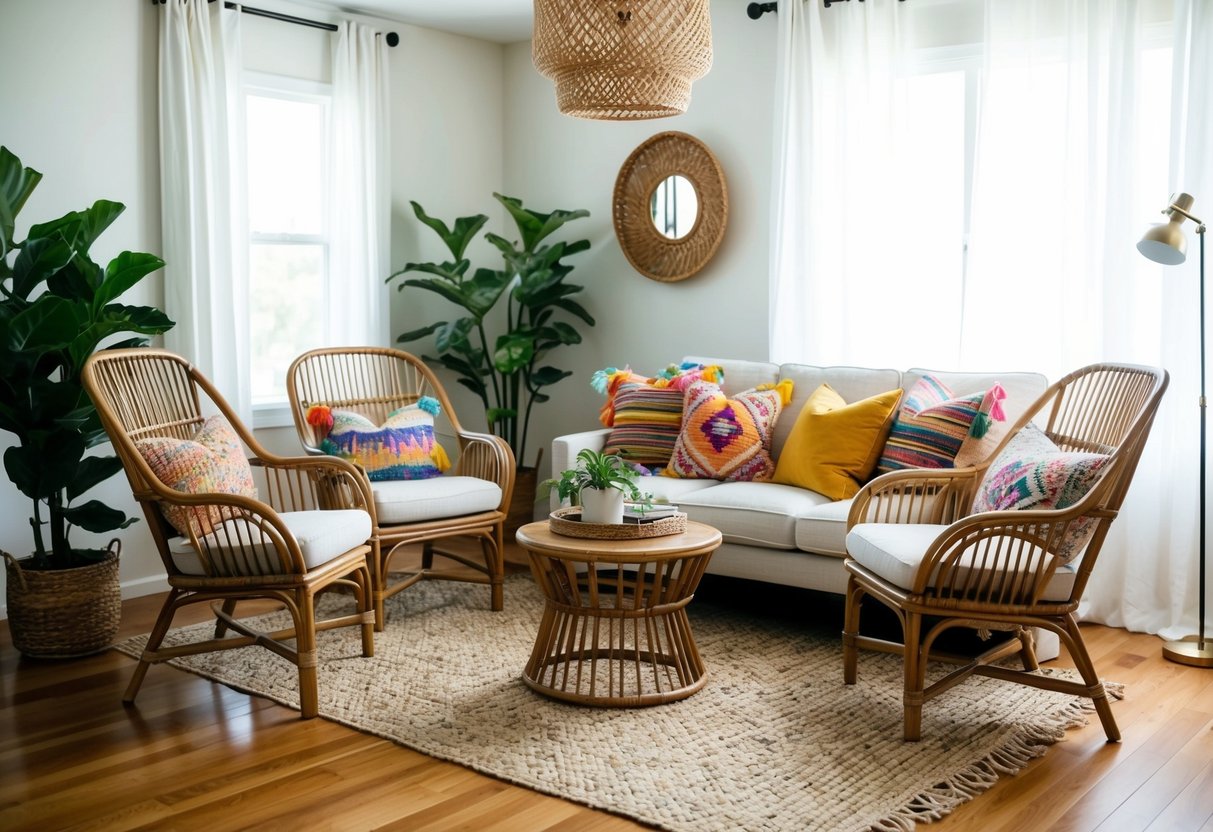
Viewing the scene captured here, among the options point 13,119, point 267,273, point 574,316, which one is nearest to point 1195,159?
point 574,316

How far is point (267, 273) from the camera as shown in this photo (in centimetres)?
498

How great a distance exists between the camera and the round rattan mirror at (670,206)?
4.98 metres

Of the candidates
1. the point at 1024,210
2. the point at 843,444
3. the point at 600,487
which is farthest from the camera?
the point at 1024,210

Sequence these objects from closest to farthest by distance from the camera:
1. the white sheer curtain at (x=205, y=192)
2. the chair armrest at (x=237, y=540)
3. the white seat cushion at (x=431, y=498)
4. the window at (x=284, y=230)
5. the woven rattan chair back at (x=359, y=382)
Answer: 1. the chair armrest at (x=237, y=540)
2. the white seat cushion at (x=431, y=498)
3. the white sheer curtain at (x=205, y=192)
4. the woven rattan chair back at (x=359, y=382)
5. the window at (x=284, y=230)

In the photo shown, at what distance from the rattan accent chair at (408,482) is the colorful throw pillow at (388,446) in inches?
4.2

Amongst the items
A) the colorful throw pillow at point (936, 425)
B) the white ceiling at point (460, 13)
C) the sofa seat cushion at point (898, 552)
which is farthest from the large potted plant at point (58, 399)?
the colorful throw pillow at point (936, 425)

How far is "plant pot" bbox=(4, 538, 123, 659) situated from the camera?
3.64m

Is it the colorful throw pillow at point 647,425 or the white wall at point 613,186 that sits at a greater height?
the white wall at point 613,186

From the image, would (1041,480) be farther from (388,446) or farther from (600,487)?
(388,446)

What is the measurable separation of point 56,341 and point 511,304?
2.55m

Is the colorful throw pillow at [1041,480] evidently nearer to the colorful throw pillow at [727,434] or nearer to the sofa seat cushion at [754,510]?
the sofa seat cushion at [754,510]

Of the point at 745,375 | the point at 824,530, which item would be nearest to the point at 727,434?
the point at 745,375

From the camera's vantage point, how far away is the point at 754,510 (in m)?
3.80

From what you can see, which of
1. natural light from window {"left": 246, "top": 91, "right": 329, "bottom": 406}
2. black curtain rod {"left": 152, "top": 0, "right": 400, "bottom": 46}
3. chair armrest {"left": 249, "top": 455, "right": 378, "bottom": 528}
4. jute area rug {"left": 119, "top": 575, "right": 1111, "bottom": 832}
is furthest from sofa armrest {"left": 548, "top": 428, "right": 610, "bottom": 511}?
black curtain rod {"left": 152, "top": 0, "right": 400, "bottom": 46}
